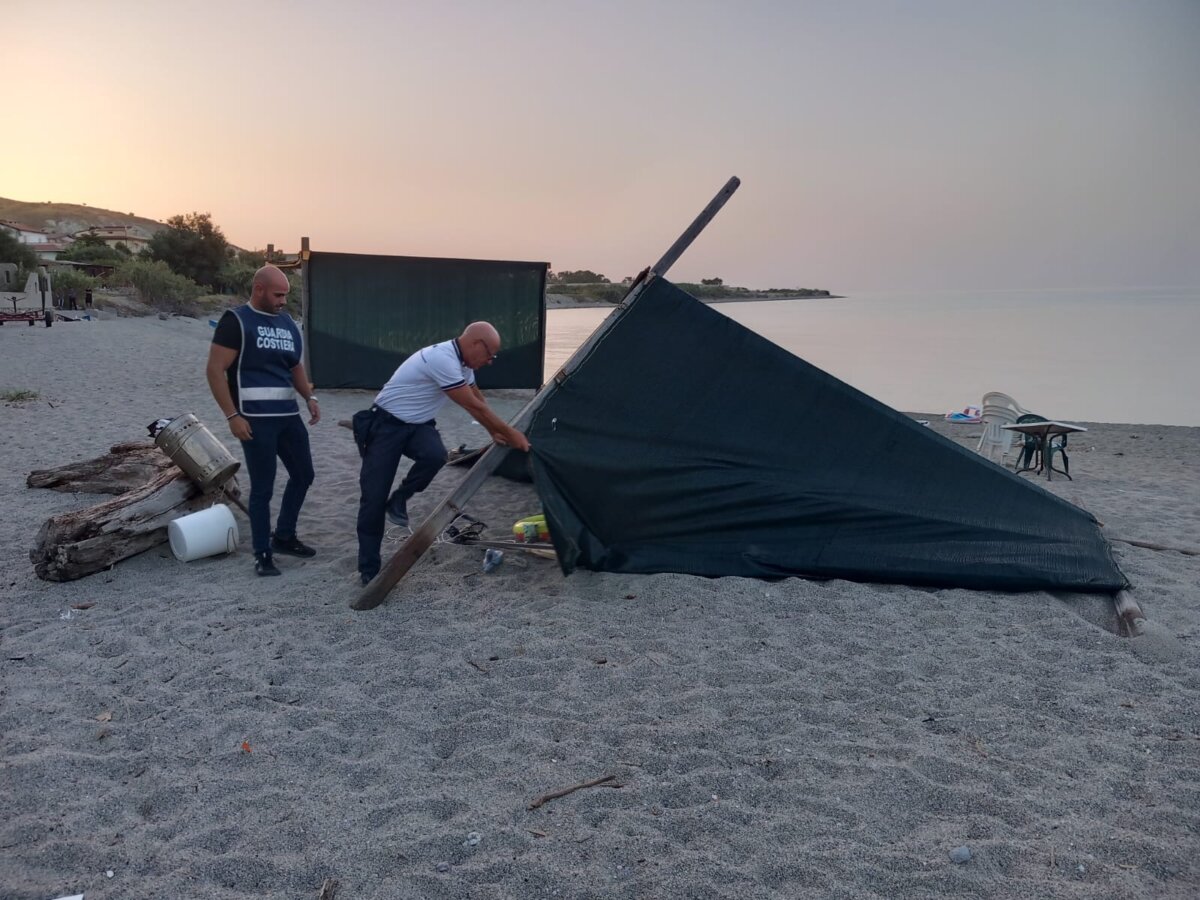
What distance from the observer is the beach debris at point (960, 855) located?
8.05 ft

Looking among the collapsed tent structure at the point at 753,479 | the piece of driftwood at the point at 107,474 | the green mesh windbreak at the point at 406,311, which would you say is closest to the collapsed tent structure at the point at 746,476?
the collapsed tent structure at the point at 753,479

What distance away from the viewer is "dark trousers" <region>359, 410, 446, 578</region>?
4.49 m

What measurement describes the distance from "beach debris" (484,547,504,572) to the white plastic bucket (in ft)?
5.15

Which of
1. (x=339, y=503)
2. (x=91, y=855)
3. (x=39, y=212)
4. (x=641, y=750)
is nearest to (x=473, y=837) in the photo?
(x=641, y=750)

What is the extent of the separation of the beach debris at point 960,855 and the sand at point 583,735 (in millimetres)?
23

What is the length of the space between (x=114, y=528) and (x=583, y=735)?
10.7 feet

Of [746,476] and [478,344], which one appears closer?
[478,344]

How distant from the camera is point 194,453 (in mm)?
5160

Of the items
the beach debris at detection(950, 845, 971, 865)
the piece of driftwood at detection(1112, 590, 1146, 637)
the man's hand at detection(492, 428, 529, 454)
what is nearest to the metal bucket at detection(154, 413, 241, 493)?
the man's hand at detection(492, 428, 529, 454)

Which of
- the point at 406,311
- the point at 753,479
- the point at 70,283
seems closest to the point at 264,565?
the point at 753,479

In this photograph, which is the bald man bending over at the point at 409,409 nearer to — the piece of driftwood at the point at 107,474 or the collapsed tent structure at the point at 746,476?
the collapsed tent structure at the point at 746,476

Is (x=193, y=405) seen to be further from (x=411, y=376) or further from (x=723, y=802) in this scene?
(x=723, y=802)

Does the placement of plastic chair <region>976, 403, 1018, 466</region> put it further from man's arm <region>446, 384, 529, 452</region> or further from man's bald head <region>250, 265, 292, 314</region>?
man's bald head <region>250, 265, 292, 314</region>

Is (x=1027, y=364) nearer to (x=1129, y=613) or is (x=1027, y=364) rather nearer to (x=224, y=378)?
(x=1129, y=613)
